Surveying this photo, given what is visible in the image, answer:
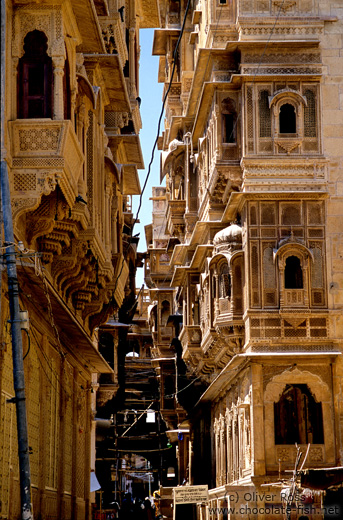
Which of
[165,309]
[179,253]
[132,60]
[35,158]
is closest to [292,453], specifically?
[132,60]

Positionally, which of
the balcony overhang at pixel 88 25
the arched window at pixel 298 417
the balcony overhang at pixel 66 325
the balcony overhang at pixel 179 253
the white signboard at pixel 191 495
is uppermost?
the balcony overhang at pixel 179 253

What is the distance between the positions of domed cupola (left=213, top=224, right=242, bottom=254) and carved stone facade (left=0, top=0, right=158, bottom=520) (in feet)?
11.9

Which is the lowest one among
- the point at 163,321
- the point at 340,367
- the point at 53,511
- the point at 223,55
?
the point at 53,511

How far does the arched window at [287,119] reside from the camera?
84.0ft

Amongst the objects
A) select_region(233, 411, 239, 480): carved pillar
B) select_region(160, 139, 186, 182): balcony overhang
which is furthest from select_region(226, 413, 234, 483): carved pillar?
select_region(160, 139, 186, 182): balcony overhang

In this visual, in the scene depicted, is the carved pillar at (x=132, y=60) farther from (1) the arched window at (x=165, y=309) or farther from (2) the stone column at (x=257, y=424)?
(1) the arched window at (x=165, y=309)

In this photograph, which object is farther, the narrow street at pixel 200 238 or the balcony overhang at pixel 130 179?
the balcony overhang at pixel 130 179

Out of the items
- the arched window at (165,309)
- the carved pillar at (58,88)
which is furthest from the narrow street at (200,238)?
the arched window at (165,309)

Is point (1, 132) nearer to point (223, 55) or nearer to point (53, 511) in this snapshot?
point (53, 511)

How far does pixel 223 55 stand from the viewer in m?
26.4

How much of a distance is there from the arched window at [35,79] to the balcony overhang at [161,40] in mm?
26538

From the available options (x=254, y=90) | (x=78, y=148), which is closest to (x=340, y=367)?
(x=254, y=90)

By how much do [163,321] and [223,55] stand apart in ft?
76.5

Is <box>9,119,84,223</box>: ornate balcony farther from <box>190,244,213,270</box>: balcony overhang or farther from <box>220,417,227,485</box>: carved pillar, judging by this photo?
<box>220,417,227,485</box>: carved pillar
